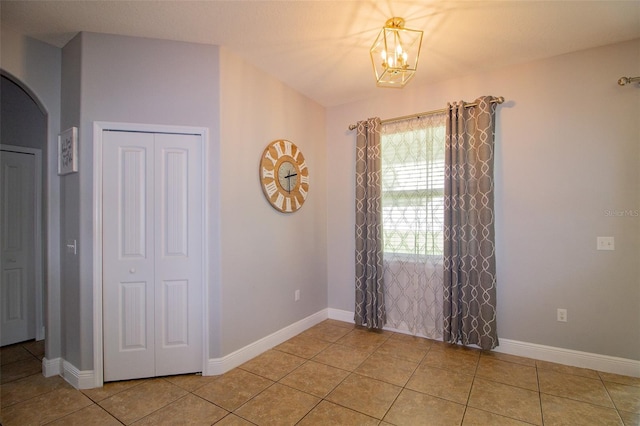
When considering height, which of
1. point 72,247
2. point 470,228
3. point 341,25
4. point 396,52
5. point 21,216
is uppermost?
point 341,25

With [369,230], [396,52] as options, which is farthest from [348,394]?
[396,52]

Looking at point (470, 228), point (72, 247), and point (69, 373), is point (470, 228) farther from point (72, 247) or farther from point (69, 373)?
point (69, 373)

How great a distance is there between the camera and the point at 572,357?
258 cm

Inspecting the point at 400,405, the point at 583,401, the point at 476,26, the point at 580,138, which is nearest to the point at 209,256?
the point at 400,405

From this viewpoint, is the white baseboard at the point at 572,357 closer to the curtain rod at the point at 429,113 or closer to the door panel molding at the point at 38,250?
the curtain rod at the point at 429,113

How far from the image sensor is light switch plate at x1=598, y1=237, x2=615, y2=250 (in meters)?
2.47

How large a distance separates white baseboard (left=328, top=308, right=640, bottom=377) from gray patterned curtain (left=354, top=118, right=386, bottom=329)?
1.23 meters

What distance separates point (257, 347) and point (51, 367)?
167 cm

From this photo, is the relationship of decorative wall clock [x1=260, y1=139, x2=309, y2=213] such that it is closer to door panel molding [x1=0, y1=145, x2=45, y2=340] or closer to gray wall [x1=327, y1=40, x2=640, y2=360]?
gray wall [x1=327, y1=40, x2=640, y2=360]

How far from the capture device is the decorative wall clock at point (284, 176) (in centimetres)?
→ 299

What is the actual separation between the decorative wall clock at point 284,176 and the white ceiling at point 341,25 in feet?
2.75

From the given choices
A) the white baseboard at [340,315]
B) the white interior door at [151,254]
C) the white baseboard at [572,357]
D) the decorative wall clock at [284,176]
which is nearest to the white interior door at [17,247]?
the white interior door at [151,254]

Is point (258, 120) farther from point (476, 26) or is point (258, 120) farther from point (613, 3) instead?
point (613, 3)

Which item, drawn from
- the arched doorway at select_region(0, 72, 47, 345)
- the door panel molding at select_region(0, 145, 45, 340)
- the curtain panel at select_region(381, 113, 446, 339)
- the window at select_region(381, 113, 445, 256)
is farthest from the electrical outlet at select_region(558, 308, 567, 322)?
the door panel molding at select_region(0, 145, 45, 340)
